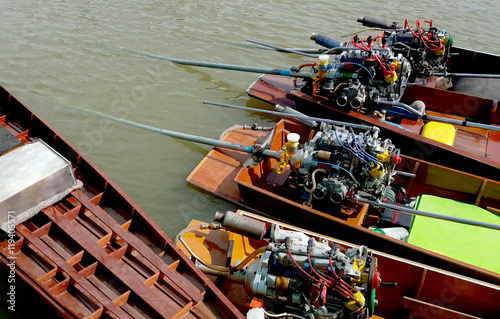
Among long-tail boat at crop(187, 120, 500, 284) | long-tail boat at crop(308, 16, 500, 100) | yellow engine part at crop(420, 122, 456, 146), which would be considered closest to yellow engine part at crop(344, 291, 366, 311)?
long-tail boat at crop(187, 120, 500, 284)

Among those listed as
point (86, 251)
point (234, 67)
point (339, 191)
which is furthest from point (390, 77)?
point (86, 251)

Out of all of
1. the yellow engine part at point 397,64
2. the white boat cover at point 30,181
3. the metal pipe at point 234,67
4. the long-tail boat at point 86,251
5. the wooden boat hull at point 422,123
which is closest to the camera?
the long-tail boat at point 86,251

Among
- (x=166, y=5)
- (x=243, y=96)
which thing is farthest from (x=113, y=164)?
(x=166, y=5)

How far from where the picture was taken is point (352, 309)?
13.9 ft

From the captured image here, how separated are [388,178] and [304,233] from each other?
153 centimetres

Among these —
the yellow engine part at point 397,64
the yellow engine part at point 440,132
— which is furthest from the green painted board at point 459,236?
the yellow engine part at point 397,64

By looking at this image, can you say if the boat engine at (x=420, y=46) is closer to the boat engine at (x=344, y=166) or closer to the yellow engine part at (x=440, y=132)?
the yellow engine part at (x=440, y=132)

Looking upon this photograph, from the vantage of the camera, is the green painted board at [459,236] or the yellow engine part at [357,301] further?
the green painted board at [459,236]

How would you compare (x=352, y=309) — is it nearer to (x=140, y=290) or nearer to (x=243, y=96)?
(x=140, y=290)

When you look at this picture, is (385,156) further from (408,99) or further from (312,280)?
(408,99)

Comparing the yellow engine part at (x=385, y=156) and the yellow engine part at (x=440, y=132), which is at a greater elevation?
the yellow engine part at (x=385, y=156)

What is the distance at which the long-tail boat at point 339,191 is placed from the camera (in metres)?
5.58

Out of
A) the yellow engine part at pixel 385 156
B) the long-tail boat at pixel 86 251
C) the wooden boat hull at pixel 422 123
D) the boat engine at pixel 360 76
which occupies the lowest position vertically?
the long-tail boat at pixel 86 251

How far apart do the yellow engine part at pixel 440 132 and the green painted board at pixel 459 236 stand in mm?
1463
